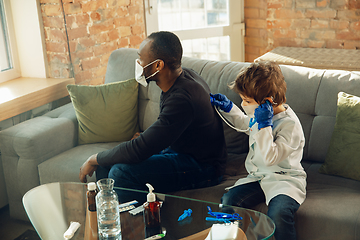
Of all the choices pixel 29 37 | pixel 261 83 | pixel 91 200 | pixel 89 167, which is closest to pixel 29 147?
pixel 89 167

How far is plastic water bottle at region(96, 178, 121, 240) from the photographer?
1.33m

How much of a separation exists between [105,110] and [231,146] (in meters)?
0.78

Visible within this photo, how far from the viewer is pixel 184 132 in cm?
176

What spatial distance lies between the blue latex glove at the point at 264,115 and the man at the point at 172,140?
31 centimetres

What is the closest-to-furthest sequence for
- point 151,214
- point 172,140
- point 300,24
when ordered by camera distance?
point 151,214, point 172,140, point 300,24

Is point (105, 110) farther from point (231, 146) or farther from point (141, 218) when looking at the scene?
point (141, 218)

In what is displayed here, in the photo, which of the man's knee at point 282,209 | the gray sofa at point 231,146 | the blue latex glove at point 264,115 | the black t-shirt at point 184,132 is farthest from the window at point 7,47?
the man's knee at point 282,209

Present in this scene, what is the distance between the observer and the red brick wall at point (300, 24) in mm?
3344

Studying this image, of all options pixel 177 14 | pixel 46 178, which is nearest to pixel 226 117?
pixel 46 178

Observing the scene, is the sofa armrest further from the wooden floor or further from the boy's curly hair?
the boy's curly hair

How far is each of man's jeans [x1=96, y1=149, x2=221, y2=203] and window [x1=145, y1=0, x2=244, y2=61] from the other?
1902mm

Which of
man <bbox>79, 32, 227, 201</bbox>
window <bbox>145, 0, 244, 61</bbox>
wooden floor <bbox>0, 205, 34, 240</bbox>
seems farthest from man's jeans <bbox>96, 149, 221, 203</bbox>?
window <bbox>145, 0, 244, 61</bbox>

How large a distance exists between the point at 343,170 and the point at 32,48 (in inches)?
88.7

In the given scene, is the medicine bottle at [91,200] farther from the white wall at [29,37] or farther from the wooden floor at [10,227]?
the white wall at [29,37]
